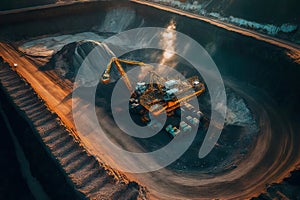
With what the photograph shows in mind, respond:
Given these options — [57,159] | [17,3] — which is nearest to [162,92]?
[57,159]

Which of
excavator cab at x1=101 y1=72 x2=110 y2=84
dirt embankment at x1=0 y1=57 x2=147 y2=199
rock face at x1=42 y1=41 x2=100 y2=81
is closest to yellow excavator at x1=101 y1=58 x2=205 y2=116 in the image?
excavator cab at x1=101 y1=72 x2=110 y2=84

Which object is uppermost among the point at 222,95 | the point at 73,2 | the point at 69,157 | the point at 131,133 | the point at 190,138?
the point at 73,2

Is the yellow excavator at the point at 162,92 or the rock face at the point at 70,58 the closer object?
the yellow excavator at the point at 162,92

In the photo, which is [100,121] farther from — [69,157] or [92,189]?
[92,189]

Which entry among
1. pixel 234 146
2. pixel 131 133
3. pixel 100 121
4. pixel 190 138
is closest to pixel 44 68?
pixel 100 121

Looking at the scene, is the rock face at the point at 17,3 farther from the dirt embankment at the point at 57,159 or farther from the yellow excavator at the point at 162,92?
the yellow excavator at the point at 162,92

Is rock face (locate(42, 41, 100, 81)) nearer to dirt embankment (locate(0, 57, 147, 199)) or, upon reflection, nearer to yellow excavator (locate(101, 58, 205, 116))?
yellow excavator (locate(101, 58, 205, 116))

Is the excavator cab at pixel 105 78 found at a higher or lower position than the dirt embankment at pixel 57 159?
higher

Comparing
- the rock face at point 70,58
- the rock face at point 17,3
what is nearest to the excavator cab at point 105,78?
the rock face at point 70,58
